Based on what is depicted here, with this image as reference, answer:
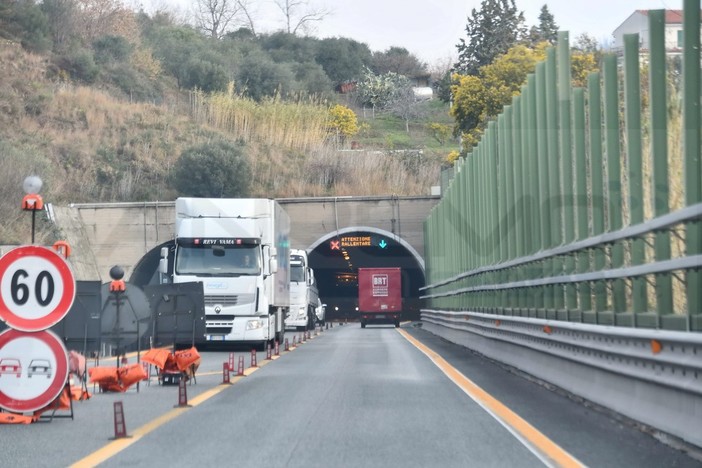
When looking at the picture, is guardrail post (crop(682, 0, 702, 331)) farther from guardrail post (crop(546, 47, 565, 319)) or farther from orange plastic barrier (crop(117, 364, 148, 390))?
orange plastic barrier (crop(117, 364, 148, 390))

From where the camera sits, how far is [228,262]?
3138cm

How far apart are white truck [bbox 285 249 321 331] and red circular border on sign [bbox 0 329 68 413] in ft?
131

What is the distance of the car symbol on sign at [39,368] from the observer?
12070 mm

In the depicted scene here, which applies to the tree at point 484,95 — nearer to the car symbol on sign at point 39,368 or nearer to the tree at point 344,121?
the tree at point 344,121

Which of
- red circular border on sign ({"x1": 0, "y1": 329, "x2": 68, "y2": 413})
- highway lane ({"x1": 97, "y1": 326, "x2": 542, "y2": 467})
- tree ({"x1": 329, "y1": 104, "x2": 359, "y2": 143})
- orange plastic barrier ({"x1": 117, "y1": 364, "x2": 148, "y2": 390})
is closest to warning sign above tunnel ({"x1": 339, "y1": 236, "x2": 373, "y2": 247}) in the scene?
tree ({"x1": 329, "y1": 104, "x2": 359, "y2": 143})

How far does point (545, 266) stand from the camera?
60.1ft

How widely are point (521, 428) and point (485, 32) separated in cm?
9021

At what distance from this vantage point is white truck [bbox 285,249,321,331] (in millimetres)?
53344

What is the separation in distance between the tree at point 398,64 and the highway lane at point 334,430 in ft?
462

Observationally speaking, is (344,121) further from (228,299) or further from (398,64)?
(228,299)

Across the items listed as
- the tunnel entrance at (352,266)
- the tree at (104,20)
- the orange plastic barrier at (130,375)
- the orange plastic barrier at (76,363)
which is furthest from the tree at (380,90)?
the orange plastic barrier at (76,363)

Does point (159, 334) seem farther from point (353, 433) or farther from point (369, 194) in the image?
point (369, 194)

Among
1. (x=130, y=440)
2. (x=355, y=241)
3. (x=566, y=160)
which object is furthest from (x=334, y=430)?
(x=355, y=241)

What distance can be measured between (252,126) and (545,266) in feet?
212
